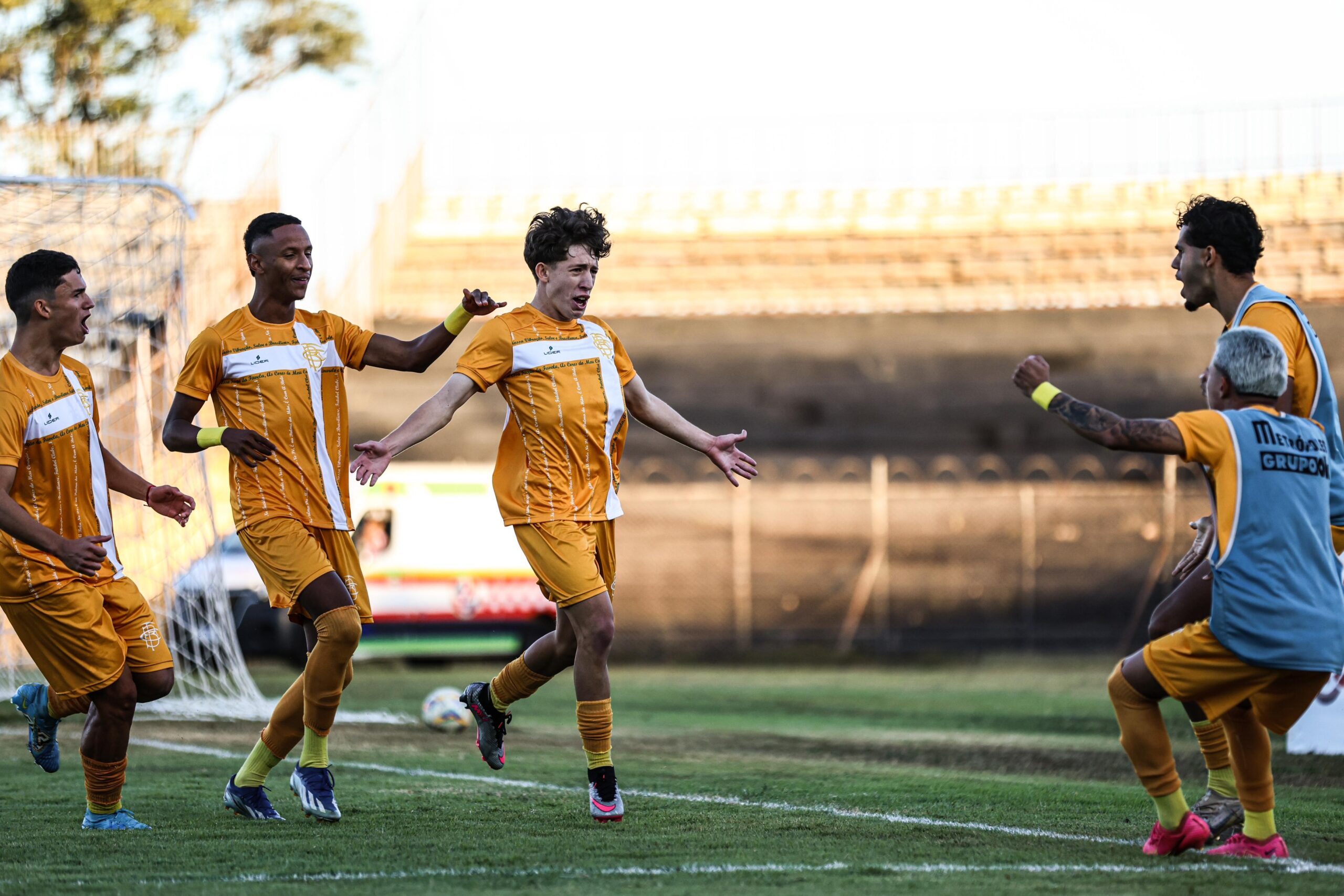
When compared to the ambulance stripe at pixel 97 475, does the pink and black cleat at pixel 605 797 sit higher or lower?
lower

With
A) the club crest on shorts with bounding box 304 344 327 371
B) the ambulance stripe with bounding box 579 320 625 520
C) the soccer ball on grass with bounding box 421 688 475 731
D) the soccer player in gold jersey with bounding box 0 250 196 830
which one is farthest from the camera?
the soccer ball on grass with bounding box 421 688 475 731

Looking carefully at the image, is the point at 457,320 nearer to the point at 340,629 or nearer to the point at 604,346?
the point at 604,346

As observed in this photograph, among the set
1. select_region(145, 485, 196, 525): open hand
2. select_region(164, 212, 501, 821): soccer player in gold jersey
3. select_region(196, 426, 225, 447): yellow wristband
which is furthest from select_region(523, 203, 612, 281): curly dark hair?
select_region(145, 485, 196, 525): open hand

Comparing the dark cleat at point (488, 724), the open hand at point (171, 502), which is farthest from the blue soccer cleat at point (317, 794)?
the open hand at point (171, 502)

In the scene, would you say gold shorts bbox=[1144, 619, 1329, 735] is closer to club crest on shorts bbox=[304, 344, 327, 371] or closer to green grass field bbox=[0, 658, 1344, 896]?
green grass field bbox=[0, 658, 1344, 896]

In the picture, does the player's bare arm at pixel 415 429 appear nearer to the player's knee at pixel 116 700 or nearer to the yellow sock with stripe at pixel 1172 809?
the player's knee at pixel 116 700

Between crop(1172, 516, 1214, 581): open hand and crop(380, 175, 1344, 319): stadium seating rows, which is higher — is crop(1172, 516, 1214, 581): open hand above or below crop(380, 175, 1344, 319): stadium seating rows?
below

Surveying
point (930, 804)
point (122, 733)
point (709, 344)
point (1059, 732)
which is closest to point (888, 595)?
point (709, 344)

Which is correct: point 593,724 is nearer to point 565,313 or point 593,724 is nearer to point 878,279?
point 565,313

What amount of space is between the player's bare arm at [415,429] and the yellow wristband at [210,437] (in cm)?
48

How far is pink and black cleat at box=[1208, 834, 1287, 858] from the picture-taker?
16.4 feet

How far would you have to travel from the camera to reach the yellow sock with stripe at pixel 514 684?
6.40 metres

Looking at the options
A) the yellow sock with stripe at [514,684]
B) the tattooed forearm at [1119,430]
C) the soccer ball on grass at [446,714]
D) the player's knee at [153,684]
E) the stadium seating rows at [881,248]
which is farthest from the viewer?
the stadium seating rows at [881,248]

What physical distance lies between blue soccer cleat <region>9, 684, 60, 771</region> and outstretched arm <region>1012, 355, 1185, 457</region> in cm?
395
